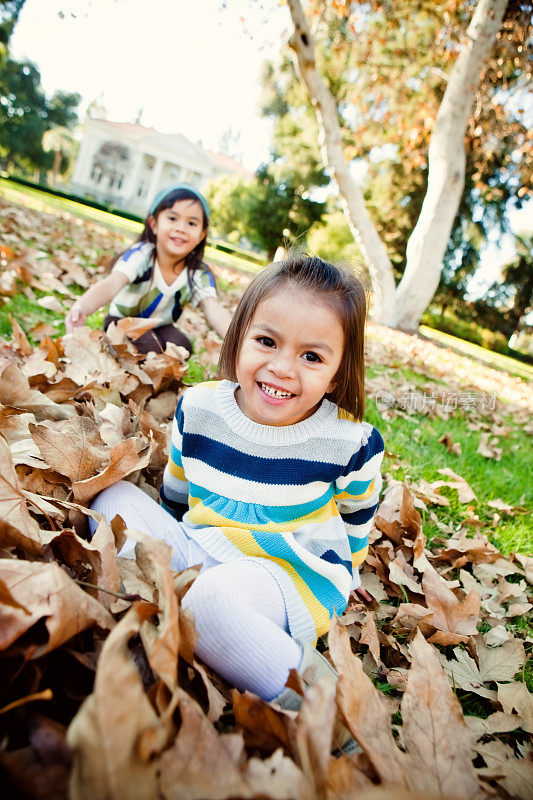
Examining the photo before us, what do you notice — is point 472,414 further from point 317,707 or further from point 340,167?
point 340,167

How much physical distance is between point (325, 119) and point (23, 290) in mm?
7551

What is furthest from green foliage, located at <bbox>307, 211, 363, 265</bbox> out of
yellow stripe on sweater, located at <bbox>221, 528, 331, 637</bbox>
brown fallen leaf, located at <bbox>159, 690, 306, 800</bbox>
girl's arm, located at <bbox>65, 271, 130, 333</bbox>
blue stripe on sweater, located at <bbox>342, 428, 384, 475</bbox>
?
brown fallen leaf, located at <bbox>159, 690, 306, 800</bbox>

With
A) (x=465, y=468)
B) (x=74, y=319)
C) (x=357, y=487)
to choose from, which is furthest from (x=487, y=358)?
(x=357, y=487)

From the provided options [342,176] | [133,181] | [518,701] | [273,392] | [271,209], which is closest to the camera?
[518,701]

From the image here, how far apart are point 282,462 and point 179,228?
7.14 feet

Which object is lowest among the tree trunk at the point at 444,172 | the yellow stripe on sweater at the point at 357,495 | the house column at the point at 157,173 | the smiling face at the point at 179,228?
the yellow stripe on sweater at the point at 357,495

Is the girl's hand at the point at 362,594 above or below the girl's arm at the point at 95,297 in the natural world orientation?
below

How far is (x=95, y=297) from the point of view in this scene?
2.95m

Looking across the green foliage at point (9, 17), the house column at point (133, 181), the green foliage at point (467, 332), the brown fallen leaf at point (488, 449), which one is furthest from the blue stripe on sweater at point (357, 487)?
the house column at point (133, 181)

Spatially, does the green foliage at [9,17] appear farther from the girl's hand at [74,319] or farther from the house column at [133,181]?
the girl's hand at [74,319]

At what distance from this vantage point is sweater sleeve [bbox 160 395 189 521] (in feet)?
5.31

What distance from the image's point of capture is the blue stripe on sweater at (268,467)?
148 centimetres

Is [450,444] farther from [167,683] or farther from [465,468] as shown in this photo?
[167,683]

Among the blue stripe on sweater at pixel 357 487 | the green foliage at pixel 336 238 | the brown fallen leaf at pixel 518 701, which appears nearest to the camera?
Answer: the brown fallen leaf at pixel 518 701
